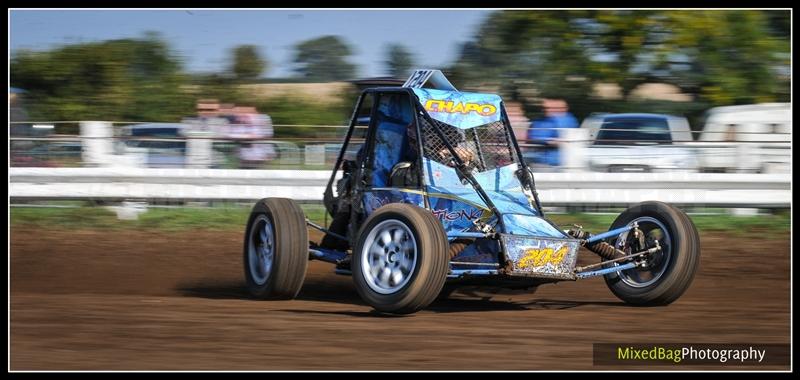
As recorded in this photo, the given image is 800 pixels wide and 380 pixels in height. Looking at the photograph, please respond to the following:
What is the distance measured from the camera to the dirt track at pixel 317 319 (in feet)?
19.2

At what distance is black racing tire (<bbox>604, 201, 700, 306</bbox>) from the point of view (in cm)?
780

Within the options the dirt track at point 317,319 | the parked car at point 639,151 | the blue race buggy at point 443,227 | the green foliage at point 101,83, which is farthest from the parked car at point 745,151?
the green foliage at point 101,83

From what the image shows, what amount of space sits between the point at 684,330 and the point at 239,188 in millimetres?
6781

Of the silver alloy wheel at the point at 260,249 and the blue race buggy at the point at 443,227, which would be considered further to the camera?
the silver alloy wheel at the point at 260,249

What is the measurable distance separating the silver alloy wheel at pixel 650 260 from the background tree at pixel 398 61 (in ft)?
30.0

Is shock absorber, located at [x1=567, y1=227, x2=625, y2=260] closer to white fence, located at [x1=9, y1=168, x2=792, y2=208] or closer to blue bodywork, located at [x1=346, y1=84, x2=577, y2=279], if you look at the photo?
blue bodywork, located at [x1=346, y1=84, x2=577, y2=279]

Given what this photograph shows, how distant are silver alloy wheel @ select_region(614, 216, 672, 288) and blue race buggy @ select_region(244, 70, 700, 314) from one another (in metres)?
0.01

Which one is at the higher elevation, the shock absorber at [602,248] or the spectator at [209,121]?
the spectator at [209,121]

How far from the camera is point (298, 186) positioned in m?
12.6

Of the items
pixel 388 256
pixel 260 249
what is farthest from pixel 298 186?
pixel 388 256

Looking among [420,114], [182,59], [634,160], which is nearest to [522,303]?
[420,114]

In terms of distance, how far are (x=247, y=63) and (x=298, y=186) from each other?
6.29 meters

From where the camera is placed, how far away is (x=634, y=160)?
1284 cm

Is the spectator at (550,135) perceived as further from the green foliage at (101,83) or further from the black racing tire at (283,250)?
the green foliage at (101,83)
